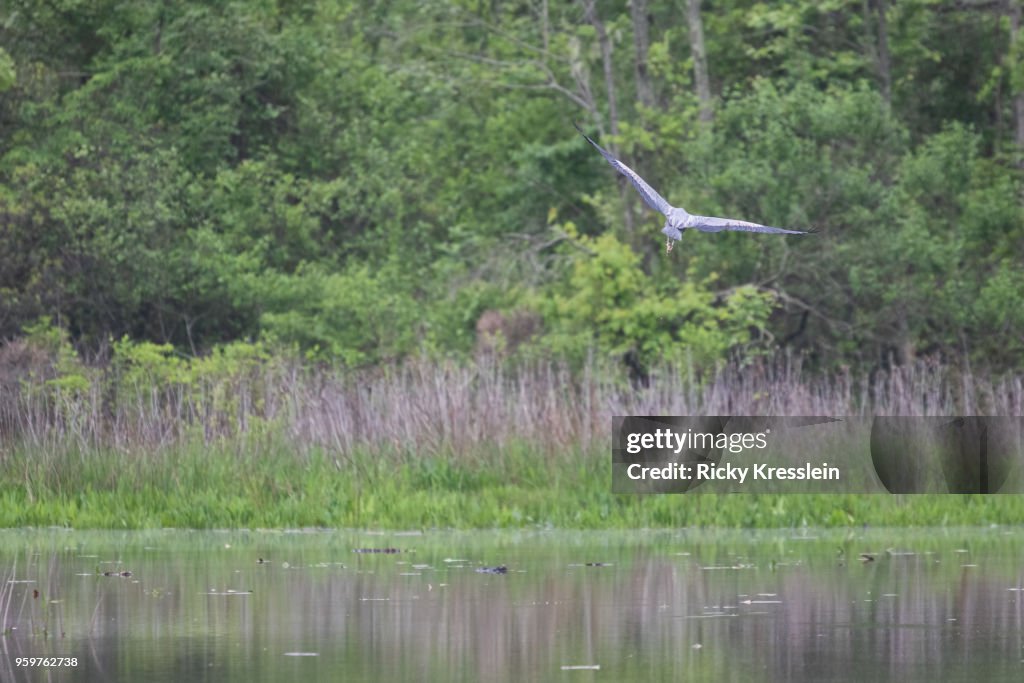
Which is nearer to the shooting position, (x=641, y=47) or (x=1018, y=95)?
(x=1018, y=95)

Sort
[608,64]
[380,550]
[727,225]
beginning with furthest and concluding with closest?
[608,64] < [380,550] < [727,225]

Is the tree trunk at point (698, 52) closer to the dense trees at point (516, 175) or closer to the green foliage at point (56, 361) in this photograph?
the dense trees at point (516, 175)

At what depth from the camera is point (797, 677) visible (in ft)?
28.1

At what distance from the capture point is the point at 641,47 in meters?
28.0

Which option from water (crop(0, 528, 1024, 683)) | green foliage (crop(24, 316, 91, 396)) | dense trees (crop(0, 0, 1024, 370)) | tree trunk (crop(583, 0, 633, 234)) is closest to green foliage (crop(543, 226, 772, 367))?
dense trees (crop(0, 0, 1024, 370))

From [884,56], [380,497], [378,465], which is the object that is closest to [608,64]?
[884,56]

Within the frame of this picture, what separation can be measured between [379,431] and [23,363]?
701 centimetres

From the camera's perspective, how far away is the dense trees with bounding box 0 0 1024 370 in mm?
24922

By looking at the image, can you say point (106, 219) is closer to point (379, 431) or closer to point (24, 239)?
point (24, 239)

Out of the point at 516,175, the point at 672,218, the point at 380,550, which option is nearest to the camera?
the point at 672,218

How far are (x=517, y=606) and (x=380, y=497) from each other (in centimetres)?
522

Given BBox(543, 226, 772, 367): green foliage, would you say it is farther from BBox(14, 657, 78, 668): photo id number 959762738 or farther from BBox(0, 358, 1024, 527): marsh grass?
BBox(14, 657, 78, 668): photo id number 959762738

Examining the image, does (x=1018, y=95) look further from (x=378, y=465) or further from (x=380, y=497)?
(x=380, y=497)

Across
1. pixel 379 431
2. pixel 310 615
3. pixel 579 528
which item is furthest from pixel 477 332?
pixel 310 615
